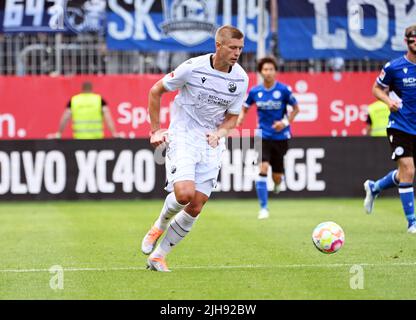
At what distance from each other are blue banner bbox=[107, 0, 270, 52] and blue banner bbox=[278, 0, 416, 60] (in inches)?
20.7

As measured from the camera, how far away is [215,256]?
1052 cm

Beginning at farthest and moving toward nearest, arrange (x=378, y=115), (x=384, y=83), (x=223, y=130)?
1. (x=378, y=115)
2. (x=384, y=83)
3. (x=223, y=130)

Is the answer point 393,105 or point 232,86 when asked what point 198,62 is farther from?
point 393,105

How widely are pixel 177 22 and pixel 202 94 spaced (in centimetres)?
1145

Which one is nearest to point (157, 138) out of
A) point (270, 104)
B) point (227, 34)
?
point (227, 34)

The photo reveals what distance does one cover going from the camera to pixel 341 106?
21.3m

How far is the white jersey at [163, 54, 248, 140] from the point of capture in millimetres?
9344

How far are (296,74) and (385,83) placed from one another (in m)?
8.80

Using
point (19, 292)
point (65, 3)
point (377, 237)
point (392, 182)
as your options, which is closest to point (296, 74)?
point (65, 3)

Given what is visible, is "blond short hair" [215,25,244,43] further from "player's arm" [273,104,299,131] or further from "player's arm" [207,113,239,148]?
"player's arm" [273,104,299,131]

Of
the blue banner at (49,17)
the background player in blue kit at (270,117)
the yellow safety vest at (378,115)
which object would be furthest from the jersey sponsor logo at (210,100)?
the blue banner at (49,17)

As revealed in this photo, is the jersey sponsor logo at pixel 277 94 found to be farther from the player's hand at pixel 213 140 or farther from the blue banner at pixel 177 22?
the player's hand at pixel 213 140

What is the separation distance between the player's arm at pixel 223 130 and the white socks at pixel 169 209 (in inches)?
22.9

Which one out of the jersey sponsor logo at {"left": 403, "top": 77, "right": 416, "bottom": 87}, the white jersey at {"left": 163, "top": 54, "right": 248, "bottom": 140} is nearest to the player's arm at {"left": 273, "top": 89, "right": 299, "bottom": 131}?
the jersey sponsor logo at {"left": 403, "top": 77, "right": 416, "bottom": 87}
